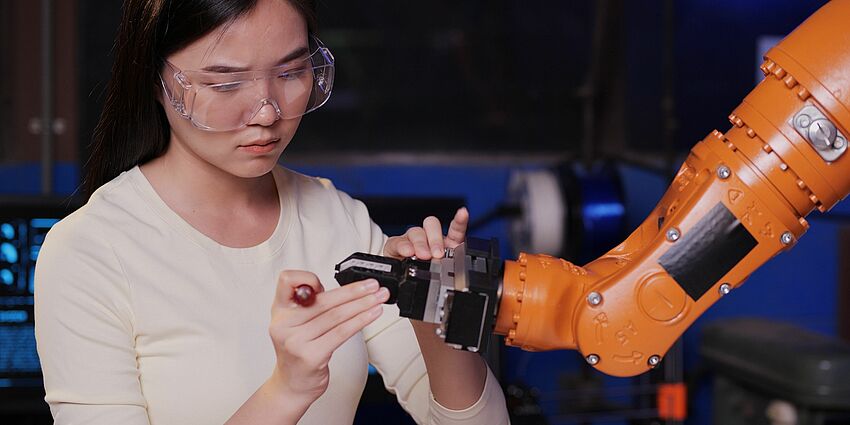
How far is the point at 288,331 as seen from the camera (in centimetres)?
111

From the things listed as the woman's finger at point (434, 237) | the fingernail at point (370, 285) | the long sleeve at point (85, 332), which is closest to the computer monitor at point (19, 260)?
the long sleeve at point (85, 332)

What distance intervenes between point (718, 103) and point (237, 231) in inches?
72.7

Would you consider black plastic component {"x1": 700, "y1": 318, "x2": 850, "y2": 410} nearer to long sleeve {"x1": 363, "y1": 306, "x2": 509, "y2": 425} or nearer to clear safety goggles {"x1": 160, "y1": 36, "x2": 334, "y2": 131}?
long sleeve {"x1": 363, "y1": 306, "x2": 509, "y2": 425}

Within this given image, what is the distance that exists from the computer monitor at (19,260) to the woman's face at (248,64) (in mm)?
1050

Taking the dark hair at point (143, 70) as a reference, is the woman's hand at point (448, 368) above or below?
below

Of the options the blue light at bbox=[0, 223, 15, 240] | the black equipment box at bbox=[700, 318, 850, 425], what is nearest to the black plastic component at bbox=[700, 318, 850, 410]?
the black equipment box at bbox=[700, 318, 850, 425]

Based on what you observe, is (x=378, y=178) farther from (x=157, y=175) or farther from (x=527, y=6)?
(x=157, y=175)

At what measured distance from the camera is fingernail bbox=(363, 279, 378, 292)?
1115 mm

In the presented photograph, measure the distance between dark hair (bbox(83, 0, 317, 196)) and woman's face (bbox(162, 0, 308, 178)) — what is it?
1 cm

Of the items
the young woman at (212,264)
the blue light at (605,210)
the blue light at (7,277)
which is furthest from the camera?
the blue light at (605,210)

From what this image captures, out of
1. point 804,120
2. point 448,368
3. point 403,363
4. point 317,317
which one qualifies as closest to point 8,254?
point 403,363

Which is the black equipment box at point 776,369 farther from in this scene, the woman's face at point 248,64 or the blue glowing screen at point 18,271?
the blue glowing screen at point 18,271

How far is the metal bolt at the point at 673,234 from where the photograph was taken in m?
1.12

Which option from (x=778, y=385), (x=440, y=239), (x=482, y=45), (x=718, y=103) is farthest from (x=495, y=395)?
(x=482, y=45)
